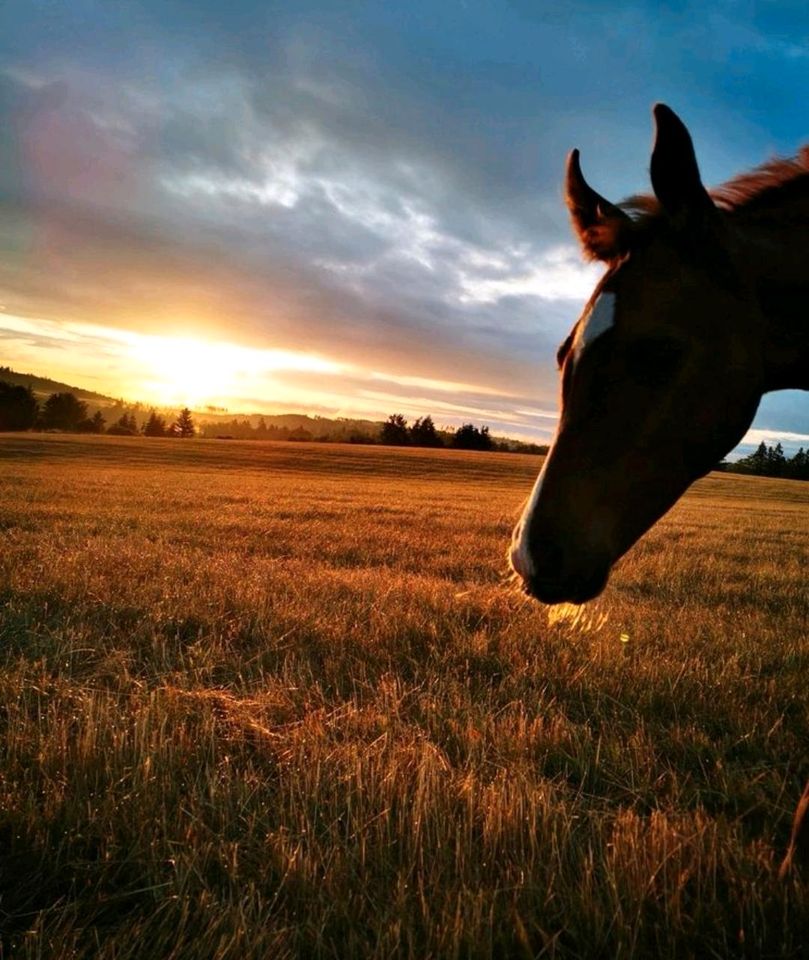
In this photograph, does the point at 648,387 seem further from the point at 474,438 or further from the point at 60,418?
the point at 60,418

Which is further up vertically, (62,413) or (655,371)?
(62,413)

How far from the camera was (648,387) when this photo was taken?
2463 millimetres

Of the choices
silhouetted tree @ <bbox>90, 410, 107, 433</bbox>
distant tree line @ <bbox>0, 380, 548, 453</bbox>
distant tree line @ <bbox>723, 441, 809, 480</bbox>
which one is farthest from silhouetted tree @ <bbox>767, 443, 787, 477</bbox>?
silhouetted tree @ <bbox>90, 410, 107, 433</bbox>

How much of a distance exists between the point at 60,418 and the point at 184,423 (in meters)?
24.0

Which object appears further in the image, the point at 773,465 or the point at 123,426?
the point at 123,426

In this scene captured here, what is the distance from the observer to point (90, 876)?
235 centimetres

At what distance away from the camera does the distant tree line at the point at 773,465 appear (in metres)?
81.0

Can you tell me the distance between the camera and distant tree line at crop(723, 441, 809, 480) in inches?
3189

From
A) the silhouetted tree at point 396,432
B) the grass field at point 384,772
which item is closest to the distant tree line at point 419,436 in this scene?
the silhouetted tree at point 396,432

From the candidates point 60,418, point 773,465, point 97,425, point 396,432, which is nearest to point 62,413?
point 60,418

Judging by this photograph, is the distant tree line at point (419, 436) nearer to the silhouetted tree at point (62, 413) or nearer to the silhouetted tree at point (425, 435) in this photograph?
the silhouetted tree at point (425, 435)

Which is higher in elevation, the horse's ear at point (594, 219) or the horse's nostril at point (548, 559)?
the horse's ear at point (594, 219)

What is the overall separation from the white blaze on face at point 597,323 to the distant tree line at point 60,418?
9553 centimetres

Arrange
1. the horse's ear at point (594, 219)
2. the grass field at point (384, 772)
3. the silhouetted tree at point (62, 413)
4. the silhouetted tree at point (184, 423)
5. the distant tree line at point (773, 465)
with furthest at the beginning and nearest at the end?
the silhouetted tree at point (184, 423), the silhouetted tree at point (62, 413), the distant tree line at point (773, 465), the horse's ear at point (594, 219), the grass field at point (384, 772)
